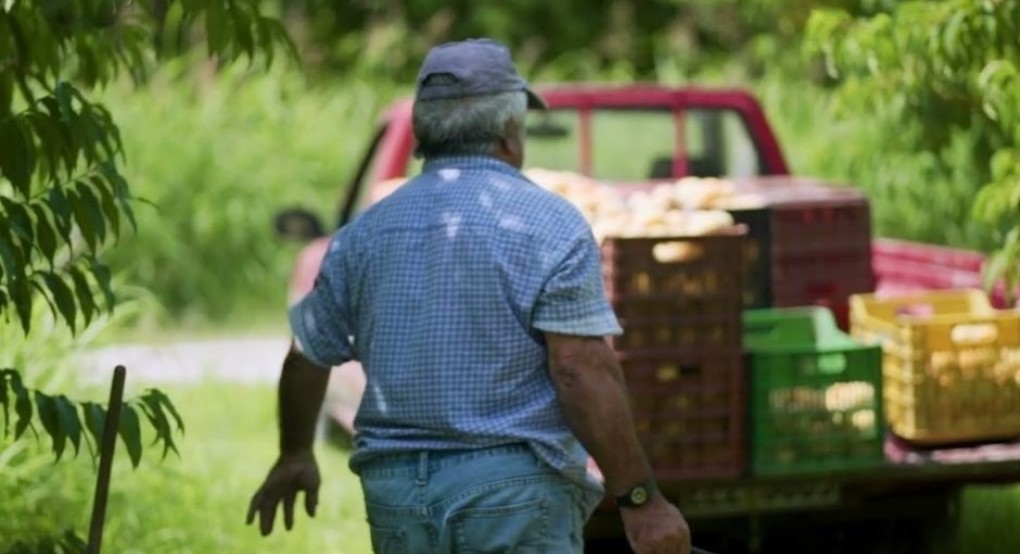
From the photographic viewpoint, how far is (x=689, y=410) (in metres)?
7.23

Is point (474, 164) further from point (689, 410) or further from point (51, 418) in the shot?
point (689, 410)

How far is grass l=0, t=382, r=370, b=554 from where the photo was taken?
26.5 feet

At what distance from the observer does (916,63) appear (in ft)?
25.6

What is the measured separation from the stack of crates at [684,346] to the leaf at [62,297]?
193 centimetres

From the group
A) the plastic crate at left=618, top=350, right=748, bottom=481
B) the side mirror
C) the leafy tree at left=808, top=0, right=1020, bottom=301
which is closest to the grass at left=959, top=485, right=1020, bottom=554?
the leafy tree at left=808, top=0, right=1020, bottom=301

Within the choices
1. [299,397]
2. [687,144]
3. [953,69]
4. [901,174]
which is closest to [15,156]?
[299,397]

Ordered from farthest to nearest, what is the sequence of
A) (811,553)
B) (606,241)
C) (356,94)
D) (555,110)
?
(356,94), (555,110), (811,553), (606,241)

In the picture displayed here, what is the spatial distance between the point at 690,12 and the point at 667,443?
15636 mm

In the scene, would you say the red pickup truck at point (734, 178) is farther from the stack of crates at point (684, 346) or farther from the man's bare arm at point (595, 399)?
the man's bare arm at point (595, 399)

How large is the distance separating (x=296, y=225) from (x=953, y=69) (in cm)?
370

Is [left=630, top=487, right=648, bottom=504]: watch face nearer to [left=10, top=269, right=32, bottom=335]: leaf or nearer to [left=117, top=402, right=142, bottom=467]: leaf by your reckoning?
[left=117, top=402, right=142, bottom=467]: leaf

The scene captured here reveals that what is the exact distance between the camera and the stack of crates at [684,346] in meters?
7.13

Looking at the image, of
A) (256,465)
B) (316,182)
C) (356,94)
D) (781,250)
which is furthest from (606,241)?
(356,94)

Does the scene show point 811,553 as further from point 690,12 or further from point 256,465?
point 690,12
